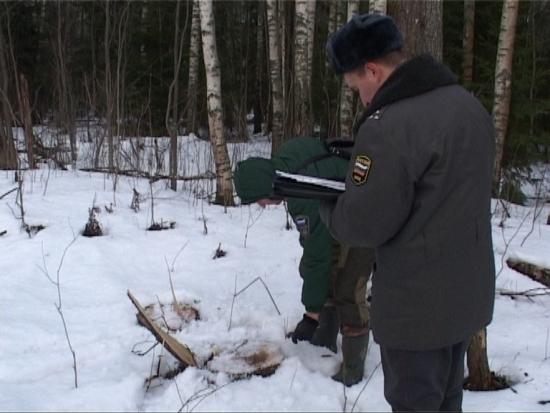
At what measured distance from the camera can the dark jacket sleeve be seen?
152 centimetres

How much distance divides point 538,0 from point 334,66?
516 inches

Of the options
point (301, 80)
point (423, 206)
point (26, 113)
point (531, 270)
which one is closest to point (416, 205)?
point (423, 206)

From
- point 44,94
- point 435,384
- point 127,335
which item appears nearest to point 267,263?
point 127,335

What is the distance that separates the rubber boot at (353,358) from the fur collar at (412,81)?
144 cm

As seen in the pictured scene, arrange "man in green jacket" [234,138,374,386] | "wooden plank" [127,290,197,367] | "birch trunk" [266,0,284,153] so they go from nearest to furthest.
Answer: "man in green jacket" [234,138,374,386], "wooden plank" [127,290,197,367], "birch trunk" [266,0,284,153]

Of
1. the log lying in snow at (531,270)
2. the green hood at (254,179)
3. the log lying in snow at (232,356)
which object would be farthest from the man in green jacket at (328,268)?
the log lying in snow at (531,270)

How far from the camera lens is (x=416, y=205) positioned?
158 cm

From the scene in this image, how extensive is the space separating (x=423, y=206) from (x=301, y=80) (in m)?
6.85

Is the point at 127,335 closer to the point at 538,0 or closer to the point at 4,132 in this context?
the point at 4,132

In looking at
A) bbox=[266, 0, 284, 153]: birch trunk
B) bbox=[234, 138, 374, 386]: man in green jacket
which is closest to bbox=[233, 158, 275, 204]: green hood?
bbox=[234, 138, 374, 386]: man in green jacket

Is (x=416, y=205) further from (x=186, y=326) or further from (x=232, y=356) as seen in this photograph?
(x=186, y=326)

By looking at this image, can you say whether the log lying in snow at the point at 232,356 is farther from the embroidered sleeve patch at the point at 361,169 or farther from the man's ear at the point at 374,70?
the man's ear at the point at 374,70

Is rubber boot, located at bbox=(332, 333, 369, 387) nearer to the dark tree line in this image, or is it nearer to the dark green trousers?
the dark green trousers

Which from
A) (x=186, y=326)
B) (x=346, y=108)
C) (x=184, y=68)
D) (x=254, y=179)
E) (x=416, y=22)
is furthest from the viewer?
(x=184, y=68)
